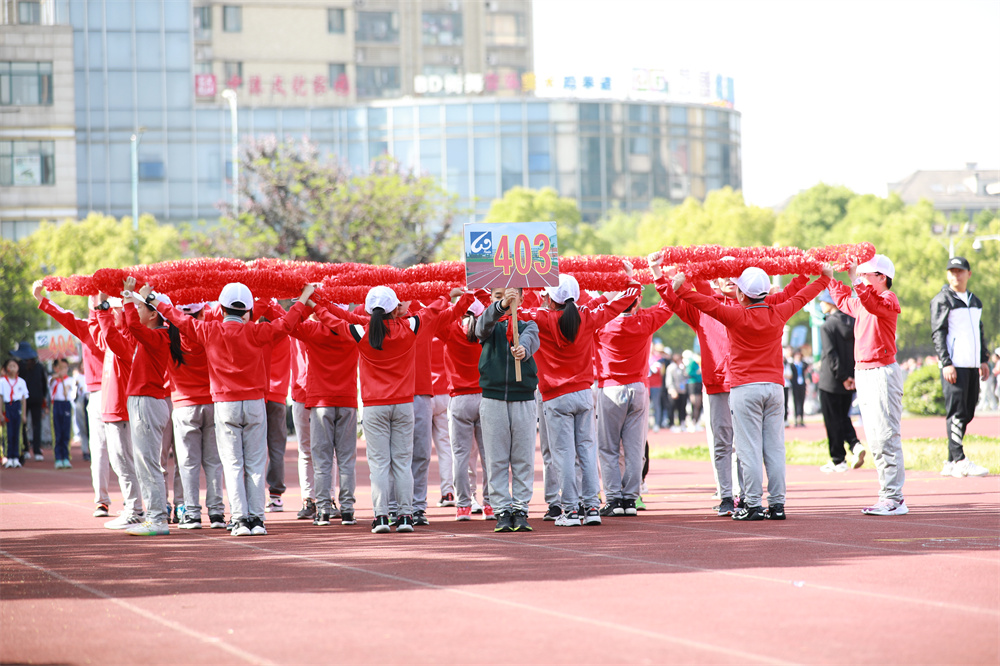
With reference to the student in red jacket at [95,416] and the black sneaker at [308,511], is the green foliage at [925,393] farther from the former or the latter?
the student in red jacket at [95,416]

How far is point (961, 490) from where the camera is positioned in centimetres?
1319

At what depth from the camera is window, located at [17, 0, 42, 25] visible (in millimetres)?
60438

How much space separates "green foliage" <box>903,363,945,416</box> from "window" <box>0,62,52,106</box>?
158ft

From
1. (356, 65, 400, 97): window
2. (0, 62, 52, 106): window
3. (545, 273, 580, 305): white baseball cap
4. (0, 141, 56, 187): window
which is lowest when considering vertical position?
(545, 273, 580, 305): white baseball cap

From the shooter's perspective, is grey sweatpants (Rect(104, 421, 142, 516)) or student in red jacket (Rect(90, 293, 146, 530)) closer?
student in red jacket (Rect(90, 293, 146, 530))

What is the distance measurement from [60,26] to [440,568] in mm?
58856

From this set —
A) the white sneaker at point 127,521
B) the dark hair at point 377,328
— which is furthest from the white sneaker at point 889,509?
the white sneaker at point 127,521

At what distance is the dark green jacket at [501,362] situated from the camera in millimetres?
10609

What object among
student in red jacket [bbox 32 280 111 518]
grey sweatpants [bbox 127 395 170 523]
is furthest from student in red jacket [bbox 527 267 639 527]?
student in red jacket [bbox 32 280 111 518]

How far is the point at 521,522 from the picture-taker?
1056cm

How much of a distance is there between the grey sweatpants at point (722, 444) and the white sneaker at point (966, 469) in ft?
14.0

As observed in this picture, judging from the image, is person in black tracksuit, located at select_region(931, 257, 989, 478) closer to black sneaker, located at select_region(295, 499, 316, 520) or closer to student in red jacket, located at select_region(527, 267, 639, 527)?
student in red jacket, located at select_region(527, 267, 639, 527)

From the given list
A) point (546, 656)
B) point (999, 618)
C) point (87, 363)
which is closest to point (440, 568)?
point (546, 656)

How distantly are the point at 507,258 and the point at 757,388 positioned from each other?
259cm
